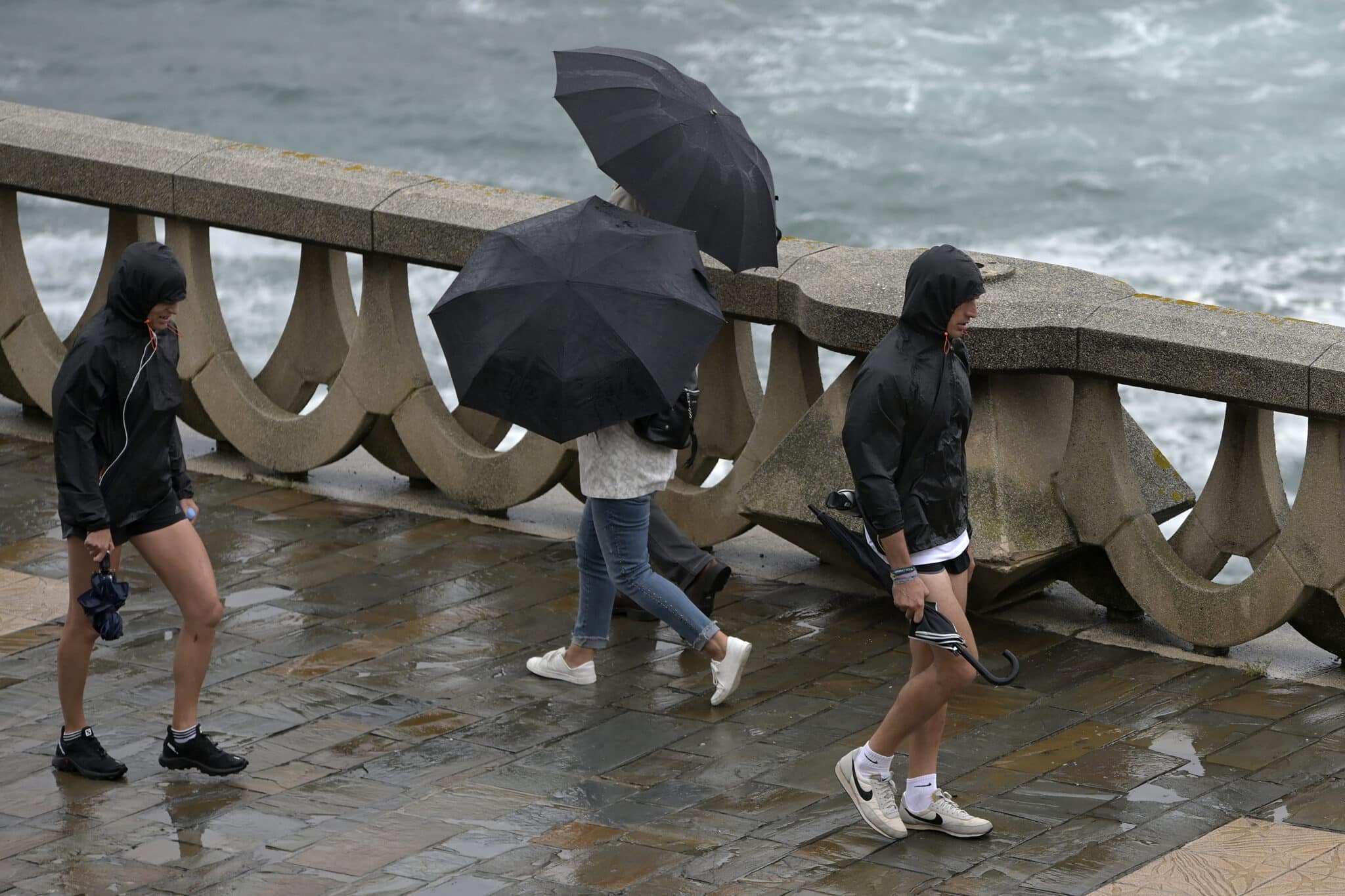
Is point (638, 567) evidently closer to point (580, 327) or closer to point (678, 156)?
point (580, 327)

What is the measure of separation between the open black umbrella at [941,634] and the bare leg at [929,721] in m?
0.06

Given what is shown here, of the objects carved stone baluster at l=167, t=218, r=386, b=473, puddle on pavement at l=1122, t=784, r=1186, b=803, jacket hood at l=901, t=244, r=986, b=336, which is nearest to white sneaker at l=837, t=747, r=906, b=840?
puddle on pavement at l=1122, t=784, r=1186, b=803

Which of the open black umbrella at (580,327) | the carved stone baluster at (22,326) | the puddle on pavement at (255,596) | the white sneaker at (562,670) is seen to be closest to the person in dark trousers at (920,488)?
the open black umbrella at (580,327)

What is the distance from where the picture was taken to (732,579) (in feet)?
27.0

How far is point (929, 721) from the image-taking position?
589 cm

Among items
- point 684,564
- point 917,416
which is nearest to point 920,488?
point 917,416

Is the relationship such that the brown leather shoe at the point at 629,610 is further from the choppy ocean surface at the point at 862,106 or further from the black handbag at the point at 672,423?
the choppy ocean surface at the point at 862,106

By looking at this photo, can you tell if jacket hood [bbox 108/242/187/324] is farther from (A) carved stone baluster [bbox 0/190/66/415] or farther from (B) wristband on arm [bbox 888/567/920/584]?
(A) carved stone baluster [bbox 0/190/66/415]

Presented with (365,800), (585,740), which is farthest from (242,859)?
(585,740)

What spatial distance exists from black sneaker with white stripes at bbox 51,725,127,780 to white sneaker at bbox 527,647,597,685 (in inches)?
57.5

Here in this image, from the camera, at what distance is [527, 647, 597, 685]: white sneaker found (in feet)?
23.3

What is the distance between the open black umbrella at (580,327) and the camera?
6.38 meters

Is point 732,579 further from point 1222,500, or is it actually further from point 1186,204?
point 1186,204

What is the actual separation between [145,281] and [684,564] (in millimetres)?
2364
